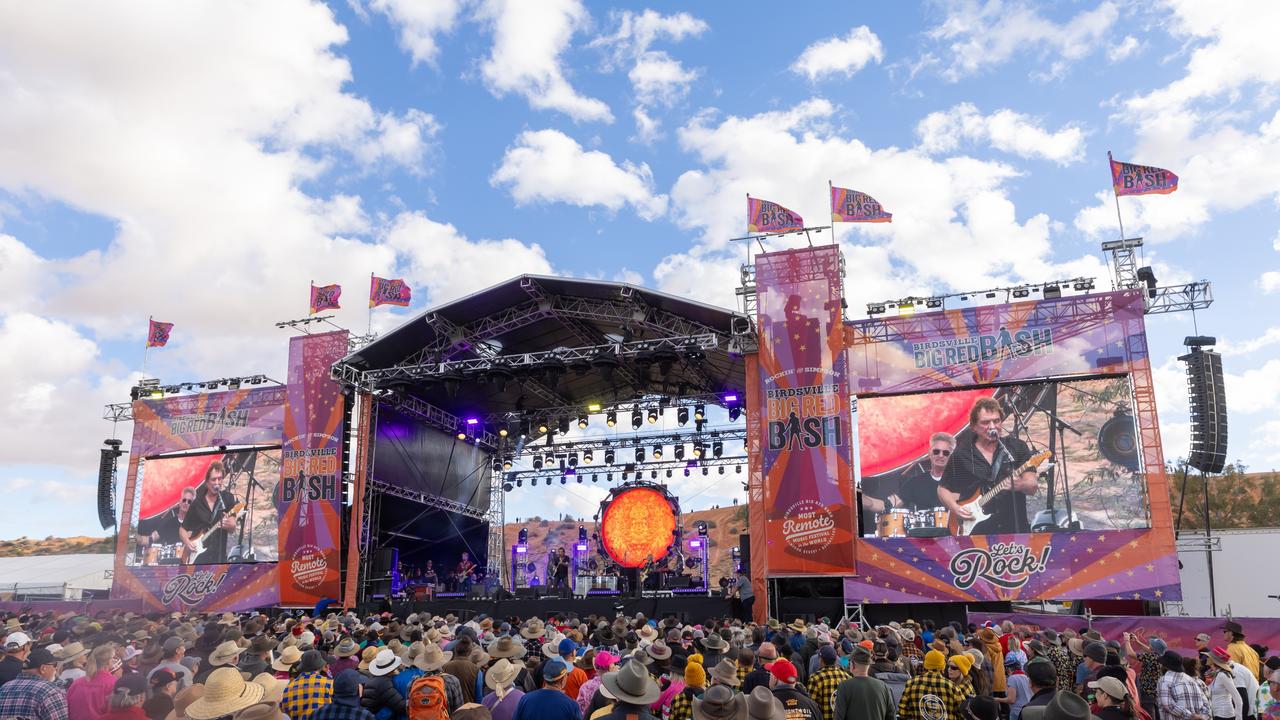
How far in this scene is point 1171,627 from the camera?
39.0 ft

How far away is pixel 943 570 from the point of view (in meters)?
20.4

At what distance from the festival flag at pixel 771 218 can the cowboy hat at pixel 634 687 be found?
18.2 metres

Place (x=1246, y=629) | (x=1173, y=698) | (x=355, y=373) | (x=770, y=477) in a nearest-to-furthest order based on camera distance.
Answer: (x=1173, y=698)
(x=1246, y=629)
(x=770, y=477)
(x=355, y=373)

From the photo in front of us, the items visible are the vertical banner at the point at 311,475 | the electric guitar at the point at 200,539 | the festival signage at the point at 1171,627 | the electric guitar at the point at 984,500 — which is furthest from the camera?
the electric guitar at the point at 200,539

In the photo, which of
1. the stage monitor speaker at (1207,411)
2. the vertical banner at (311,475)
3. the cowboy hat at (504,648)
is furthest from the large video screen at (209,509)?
the stage monitor speaker at (1207,411)

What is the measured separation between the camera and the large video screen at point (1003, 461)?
66.0 feet

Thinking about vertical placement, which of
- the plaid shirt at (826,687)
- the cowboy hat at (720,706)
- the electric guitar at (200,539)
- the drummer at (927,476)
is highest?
the drummer at (927,476)

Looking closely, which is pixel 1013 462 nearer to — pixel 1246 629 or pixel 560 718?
pixel 1246 629

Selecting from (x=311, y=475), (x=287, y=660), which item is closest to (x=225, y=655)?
(x=287, y=660)

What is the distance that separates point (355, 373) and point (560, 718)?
22.1m

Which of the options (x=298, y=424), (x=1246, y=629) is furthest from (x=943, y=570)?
(x=298, y=424)

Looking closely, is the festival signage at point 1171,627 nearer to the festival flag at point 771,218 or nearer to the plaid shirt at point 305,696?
the plaid shirt at point 305,696

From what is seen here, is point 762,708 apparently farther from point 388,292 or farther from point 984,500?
point 388,292

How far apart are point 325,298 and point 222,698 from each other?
22.6 m
